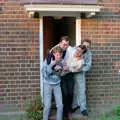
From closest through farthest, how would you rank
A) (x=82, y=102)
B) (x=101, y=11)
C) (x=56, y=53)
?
(x=56, y=53) < (x=82, y=102) < (x=101, y=11)

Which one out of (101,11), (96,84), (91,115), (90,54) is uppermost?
(101,11)

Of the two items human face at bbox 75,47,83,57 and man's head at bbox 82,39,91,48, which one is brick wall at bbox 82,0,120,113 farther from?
human face at bbox 75,47,83,57

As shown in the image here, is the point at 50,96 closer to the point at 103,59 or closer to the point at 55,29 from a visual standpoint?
the point at 103,59

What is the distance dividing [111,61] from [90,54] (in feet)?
2.63

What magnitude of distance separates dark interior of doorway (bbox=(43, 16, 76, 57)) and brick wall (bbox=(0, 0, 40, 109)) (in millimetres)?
478

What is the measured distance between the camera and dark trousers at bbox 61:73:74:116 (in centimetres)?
818

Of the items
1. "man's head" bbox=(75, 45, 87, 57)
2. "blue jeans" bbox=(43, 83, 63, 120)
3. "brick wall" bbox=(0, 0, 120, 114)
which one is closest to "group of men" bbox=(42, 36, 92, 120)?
"blue jeans" bbox=(43, 83, 63, 120)

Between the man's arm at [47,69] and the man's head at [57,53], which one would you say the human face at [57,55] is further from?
the man's arm at [47,69]

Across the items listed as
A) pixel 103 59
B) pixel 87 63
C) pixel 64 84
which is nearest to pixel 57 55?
pixel 64 84

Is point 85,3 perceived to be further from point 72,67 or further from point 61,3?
point 72,67

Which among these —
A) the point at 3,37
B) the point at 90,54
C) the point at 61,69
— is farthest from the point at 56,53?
the point at 3,37

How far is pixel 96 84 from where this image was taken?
29.3 feet

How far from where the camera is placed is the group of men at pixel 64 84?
7.83 metres

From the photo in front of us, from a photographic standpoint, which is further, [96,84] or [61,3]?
[96,84]
